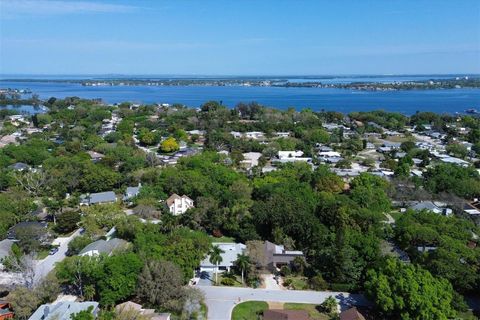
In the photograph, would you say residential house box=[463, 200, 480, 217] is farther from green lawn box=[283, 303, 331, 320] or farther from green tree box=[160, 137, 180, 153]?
green tree box=[160, 137, 180, 153]

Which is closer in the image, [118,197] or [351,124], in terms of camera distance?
[118,197]

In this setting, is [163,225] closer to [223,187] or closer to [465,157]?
[223,187]

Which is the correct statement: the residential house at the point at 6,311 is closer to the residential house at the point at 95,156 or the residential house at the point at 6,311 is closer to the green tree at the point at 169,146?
the residential house at the point at 95,156

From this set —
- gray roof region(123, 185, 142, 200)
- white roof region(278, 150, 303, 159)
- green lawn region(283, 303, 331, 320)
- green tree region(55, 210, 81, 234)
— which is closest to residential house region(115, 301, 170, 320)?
green lawn region(283, 303, 331, 320)

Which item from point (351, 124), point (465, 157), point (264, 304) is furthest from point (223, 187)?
point (351, 124)

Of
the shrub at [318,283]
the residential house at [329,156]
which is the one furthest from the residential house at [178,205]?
the residential house at [329,156]

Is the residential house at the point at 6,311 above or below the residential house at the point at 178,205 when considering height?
below

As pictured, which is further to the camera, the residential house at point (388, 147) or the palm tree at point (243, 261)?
the residential house at point (388, 147)
